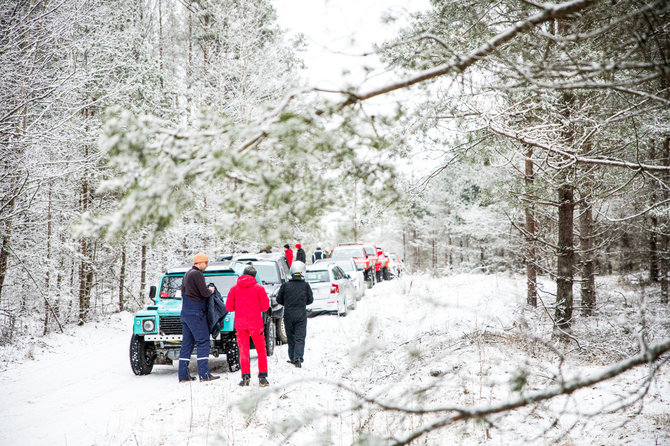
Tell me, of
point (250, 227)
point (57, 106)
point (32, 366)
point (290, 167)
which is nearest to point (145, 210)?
point (250, 227)

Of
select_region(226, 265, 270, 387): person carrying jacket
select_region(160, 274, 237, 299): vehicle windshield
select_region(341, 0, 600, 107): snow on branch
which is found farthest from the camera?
select_region(160, 274, 237, 299): vehicle windshield

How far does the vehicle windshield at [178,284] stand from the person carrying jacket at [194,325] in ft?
4.19

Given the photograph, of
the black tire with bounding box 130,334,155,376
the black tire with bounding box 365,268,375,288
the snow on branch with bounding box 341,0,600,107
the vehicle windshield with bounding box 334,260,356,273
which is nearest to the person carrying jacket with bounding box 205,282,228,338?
the black tire with bounding box 130,334,155,376

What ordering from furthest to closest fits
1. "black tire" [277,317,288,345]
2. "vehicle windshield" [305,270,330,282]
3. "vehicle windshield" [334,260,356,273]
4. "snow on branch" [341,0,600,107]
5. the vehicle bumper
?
"vehicle windshield" [334,260,356,273] → "vehicle windshield" [305,270,330,282] → the vehicle bumper → "black tire" [277,317,288,345] → "snow on branch" [341,0,600,107]

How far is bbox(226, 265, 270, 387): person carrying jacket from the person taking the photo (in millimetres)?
7316

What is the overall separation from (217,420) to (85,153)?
1207 centimetres

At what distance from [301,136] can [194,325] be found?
5.70 metres

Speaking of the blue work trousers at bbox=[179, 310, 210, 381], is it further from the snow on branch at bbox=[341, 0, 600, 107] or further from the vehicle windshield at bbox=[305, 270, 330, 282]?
the vehicle windshield at bbox=[305, 270, 330, 282]

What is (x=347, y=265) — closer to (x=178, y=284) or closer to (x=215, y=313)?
(x=178, y=284)

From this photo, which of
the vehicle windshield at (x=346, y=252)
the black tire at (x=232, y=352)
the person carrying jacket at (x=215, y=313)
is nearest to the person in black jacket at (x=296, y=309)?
the black tire at (x=232, y=352)

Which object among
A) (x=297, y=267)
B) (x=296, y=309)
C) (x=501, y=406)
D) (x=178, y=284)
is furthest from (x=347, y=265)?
(x=501, y=406)

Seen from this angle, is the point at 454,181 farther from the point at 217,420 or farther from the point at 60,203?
the point at 217,420

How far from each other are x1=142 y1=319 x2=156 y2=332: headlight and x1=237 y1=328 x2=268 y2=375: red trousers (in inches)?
74.9

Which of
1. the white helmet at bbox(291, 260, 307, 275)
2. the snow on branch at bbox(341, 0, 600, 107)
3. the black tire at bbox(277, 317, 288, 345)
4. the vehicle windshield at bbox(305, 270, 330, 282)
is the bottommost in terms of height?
the black tire at bbox(277, 317, 288, 345)
